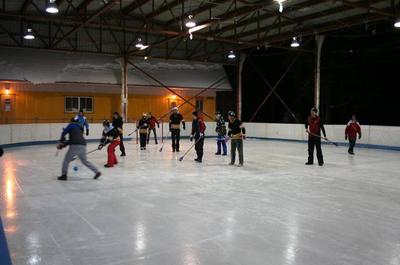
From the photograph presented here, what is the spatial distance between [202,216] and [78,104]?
19.6 metres

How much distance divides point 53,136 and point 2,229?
16.1 meters

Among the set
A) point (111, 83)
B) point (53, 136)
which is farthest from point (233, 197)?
point (111, 83)

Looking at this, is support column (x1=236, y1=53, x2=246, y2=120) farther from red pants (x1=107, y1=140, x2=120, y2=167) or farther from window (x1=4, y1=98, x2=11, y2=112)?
red pants (x1=107, y1=140, x2=120, y2=167)

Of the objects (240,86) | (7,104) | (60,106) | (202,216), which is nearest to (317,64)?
(240,86)

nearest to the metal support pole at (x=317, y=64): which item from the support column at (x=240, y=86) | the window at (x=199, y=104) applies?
the support column at (x=240, y=86)

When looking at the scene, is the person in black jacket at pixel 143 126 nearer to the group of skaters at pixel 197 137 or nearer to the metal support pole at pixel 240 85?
the group of skaters at pixel 197 137

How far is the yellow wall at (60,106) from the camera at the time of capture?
21.9m

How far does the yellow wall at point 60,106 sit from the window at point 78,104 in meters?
0.25

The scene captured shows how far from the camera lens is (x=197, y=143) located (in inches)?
503

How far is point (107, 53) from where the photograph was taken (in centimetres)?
2175

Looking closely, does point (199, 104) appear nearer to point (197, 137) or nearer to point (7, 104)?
point (7, 104)

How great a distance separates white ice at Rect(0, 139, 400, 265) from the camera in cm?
434

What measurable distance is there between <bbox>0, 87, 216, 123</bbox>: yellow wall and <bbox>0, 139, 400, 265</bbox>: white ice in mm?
12321

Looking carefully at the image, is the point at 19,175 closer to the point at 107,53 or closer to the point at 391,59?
the point at 107,53
